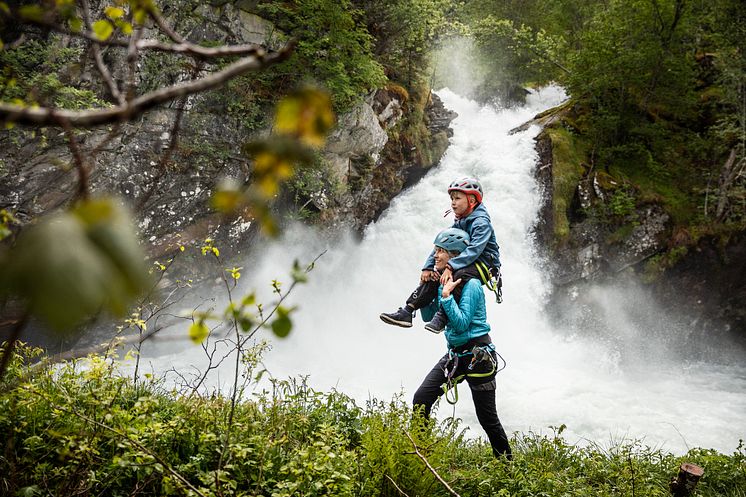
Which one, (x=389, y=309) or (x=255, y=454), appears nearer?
(x=255, y=454)

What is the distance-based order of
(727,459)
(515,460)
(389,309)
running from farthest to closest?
(389,309) < (727,459) < (515,460)

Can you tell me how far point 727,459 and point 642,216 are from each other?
9200mm

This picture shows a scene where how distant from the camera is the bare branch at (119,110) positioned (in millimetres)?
555

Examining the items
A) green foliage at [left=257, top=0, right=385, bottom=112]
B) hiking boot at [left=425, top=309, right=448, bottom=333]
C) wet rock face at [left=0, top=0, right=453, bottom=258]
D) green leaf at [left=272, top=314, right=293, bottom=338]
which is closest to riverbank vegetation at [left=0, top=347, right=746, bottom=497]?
hiking boot at [left=425, top=309, right=448, bottom=333]

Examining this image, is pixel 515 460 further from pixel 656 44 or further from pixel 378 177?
pixel 656 44

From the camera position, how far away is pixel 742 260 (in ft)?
38.3

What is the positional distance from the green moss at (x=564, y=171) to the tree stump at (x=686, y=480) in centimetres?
930

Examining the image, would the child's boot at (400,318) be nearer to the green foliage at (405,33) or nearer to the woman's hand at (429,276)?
the woman's hand at (429,276)

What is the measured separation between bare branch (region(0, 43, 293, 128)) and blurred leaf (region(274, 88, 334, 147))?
0.30 feet

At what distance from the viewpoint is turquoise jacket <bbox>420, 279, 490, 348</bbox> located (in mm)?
3570

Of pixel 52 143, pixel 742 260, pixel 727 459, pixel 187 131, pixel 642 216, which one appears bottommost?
pixel 727 459

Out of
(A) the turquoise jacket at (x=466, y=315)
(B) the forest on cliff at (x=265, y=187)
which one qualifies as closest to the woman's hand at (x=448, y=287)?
(A) the turquoise jacket at (x=466, y=315)

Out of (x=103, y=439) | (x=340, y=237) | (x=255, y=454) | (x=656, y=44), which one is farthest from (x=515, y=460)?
(x=656, y=44)

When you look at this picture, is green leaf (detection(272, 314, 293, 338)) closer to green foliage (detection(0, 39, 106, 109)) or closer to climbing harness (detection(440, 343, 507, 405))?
climbing harness (detection(440, 343, 507, 405))
